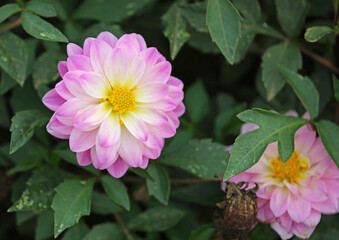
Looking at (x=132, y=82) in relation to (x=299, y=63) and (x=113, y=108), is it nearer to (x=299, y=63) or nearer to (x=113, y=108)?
(x=113, y=108)

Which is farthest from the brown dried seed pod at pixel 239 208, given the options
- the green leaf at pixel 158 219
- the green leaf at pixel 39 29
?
the green leaf at pixel 39 29

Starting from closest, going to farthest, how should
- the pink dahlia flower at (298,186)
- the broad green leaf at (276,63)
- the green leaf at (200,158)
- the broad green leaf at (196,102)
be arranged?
1. the pink dahlia flower at (298,186)
2. the green leaf at (200,158)
3. the broad green leaf at (276,63)
4. the broad green leaf at (196,102)

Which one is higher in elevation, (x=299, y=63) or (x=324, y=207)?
(x=299, y=63)

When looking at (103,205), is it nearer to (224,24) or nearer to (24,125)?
(24,125)

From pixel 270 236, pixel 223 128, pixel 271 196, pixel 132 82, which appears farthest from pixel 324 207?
pixel 132 82

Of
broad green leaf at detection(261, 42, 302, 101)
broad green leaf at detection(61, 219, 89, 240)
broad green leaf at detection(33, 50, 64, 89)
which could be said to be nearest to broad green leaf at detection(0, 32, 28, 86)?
broad green leaf at detection(33, 50, 64, 89)

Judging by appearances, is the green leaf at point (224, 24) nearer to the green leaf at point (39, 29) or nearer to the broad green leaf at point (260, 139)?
the broad green leaf at point (260, 139)

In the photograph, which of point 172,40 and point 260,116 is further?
point 172,40
